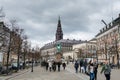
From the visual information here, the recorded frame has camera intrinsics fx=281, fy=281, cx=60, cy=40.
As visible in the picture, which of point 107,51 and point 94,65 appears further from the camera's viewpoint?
point 107,51

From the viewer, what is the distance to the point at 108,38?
4208 inches

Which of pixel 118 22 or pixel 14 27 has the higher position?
pixel 118 22

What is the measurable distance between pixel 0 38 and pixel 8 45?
41.3 feet

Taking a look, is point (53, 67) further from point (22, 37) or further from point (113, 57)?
point (113, 57)

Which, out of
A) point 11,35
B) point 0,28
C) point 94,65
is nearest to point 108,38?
point 11,35

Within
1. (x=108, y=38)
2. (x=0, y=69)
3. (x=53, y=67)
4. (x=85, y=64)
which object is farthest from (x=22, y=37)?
(x=108, y=38)

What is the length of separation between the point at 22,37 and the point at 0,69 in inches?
895

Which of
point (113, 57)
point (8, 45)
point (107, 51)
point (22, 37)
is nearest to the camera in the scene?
point (8, 45)

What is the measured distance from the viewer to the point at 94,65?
73.9ft

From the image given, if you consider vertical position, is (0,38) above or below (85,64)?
above

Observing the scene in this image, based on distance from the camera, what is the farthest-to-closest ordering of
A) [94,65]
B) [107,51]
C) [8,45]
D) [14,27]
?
[107,51]
[14,27]
[8,45]
[94,65]

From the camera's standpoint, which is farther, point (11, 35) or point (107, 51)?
point (107, 51)

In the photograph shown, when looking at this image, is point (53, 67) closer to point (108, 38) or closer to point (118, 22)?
point (118, 22)

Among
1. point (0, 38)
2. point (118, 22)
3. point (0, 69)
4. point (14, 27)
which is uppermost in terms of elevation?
point (118, 22)
